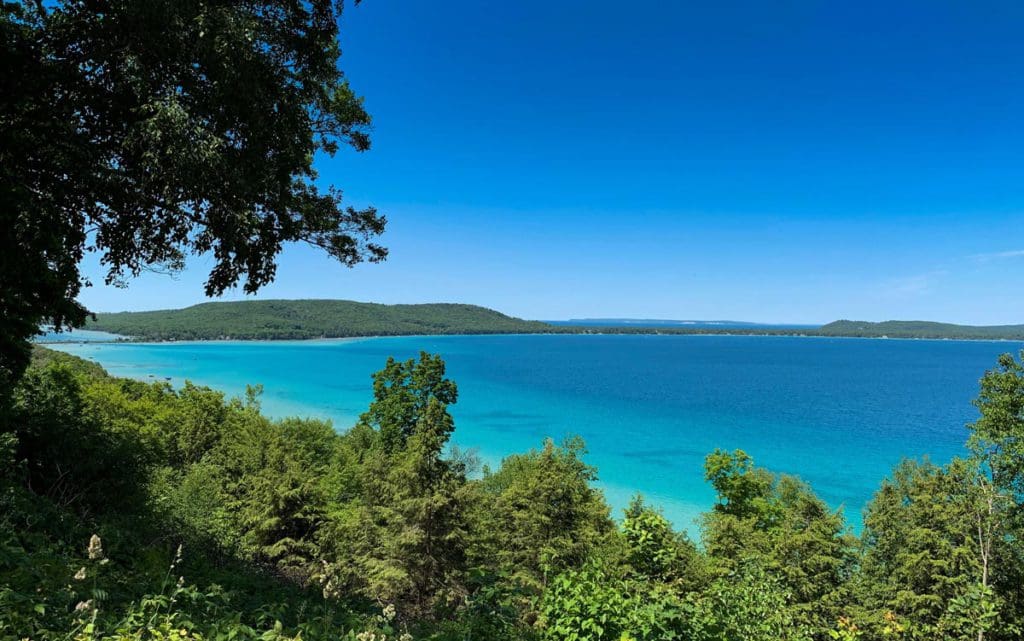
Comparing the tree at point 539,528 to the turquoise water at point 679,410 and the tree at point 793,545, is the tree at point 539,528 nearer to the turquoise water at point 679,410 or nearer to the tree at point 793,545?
the tree at point 793,545

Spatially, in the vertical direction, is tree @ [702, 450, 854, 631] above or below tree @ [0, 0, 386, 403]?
below

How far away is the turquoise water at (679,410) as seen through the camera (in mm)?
47262

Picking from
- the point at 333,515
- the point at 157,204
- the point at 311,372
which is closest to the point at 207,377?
the point at 311,372

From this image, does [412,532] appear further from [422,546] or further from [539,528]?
[539,528]

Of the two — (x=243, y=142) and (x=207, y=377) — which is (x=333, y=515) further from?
(x=207, y=377)

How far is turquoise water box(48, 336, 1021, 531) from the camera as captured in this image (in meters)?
47.3

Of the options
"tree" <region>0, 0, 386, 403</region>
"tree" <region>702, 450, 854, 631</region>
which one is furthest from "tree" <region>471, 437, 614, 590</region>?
"tree" <region>0, 0, 386, 403</region>

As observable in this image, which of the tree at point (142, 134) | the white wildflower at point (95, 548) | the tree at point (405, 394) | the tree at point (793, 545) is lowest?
the tree at point (793, 545)

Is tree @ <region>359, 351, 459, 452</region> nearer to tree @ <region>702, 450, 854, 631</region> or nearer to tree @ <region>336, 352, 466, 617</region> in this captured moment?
tree @ <region>336, 352, 466, 617</region>

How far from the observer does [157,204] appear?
21.7ft

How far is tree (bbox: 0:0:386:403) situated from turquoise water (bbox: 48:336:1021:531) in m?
36.5

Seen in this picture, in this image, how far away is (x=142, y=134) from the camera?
5445 millimetres

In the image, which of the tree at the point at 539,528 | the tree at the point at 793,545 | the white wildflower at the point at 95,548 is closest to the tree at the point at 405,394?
the tree at the point at 539,528

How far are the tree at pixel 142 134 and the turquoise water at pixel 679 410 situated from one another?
36.5 m
